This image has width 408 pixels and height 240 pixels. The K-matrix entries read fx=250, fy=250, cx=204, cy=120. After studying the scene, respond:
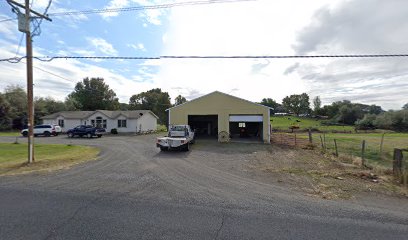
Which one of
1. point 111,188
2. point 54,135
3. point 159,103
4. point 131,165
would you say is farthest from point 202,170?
point 159,103

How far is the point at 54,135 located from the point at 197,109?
74.2 feet

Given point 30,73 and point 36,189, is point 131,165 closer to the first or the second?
point 36,189

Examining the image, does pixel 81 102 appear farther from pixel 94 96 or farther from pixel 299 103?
pixel 299 103

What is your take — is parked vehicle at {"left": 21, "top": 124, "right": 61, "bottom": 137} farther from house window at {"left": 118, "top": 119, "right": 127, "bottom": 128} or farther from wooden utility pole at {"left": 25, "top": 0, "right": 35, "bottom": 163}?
wooden utility pole at {"left": 25, "top": 0, "right": 35, "bottom": 163}

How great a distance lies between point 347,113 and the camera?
300ft

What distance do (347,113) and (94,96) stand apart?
283 ft

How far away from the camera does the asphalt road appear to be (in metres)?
4.54

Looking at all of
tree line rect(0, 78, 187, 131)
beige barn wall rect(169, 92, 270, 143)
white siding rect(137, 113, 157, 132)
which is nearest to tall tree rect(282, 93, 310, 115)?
tree line rect(0, 78, 187, 131)

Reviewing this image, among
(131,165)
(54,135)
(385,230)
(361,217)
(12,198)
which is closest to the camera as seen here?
(385,230)

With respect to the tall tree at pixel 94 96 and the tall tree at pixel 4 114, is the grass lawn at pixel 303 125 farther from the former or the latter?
the tall tree at pixel 4 114

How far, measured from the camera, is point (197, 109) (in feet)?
85.7

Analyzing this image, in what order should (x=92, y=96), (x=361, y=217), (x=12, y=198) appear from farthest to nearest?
(x=92, y=96) < (x=12, y=198) < (x=361, y=217)

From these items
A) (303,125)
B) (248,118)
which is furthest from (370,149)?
(303,125)

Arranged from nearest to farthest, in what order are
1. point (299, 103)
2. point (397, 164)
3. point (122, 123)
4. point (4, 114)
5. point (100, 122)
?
point (397, 164), point (122, 123), point (100, 122), point (4, 114), point (299, 103)
